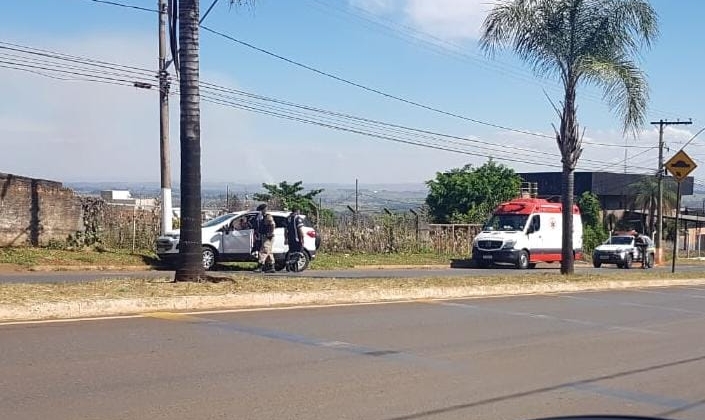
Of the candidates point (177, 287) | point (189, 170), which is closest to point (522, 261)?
point (189, 170)

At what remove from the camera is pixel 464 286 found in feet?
58.2

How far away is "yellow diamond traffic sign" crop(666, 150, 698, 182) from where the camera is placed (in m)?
26.3

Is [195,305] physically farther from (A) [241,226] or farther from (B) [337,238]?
(B) [337,238]

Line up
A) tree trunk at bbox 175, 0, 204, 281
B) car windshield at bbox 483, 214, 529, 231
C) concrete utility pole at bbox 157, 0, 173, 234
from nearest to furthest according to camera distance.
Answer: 1. tree trunk at bbox 175, 0, 204, 281
2. concrete utility pole at bbox 157, 0, 173, 234
3. car windshield at bbox 483, 214, 529, 231

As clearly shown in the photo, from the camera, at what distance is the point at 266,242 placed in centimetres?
2200

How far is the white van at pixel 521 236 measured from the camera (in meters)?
33.2

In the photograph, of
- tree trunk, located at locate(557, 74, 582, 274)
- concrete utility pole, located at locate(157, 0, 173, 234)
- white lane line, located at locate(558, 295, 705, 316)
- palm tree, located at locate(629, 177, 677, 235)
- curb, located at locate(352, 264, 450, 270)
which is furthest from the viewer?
palm tree, located at locate(629, 177, 677, 235)

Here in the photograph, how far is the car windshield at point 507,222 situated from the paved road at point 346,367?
20372 millimetres

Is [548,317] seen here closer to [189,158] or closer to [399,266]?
[189,158]

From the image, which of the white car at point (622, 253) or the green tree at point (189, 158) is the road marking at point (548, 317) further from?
the white car at point (622, 253)

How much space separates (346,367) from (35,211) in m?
17.6

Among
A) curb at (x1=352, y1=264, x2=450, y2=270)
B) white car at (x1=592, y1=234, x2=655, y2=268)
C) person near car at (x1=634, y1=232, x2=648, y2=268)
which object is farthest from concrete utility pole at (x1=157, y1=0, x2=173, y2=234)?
person near car at (x1=634, y1=232, x2=648, y2=268)

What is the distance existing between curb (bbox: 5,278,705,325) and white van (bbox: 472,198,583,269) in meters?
12.9

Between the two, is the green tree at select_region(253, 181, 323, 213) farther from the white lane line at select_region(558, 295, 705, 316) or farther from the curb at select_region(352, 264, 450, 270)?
the white lane line at select_region(558, 295, 705, 316)
